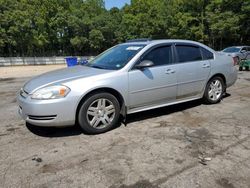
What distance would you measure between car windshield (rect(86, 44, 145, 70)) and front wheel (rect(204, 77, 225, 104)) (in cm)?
195

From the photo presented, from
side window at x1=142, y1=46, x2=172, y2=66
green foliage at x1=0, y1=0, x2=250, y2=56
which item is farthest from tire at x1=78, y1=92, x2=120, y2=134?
green foliage at x1=0, y1=0, x2=250, y2=56

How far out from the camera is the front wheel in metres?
5.97

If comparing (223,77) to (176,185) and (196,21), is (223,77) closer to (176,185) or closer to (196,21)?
(176,185)

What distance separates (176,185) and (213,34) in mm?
36736

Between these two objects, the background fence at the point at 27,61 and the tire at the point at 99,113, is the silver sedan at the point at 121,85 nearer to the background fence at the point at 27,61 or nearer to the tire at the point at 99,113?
the tire at the point at 99,113

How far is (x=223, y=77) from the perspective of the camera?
623 cm

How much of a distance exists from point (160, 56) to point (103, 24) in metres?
41.9

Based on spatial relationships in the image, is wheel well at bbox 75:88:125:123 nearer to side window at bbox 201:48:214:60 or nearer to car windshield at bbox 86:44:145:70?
car windshield at bbox 86:44:145:70

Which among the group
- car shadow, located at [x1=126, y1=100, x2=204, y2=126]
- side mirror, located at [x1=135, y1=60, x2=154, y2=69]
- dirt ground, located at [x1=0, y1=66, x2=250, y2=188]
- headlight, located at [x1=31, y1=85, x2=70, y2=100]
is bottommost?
dirt ground, located at [x1=0, y1=66, x2=250, y2=188]

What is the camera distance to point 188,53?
5.57 metres

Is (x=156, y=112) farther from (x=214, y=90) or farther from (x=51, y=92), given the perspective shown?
(x=51, y=92)

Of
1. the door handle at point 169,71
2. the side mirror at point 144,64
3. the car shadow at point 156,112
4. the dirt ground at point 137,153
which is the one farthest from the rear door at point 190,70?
the side mirror at point 144,64

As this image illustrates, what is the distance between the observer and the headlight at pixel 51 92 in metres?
4.07

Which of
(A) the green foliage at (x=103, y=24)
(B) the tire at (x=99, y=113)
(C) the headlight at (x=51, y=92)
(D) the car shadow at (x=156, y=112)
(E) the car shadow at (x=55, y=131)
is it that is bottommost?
(E) the car shadow at (x=55, y=131)
